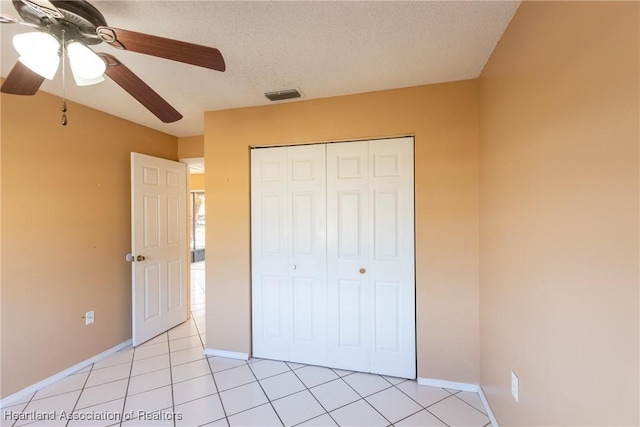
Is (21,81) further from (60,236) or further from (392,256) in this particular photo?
(392,256)

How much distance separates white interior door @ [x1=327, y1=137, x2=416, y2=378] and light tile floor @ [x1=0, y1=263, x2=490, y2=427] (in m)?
0.23

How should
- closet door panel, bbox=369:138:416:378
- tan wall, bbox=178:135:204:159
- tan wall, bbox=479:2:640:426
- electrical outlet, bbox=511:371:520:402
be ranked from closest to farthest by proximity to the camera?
tan wall, bbox=479:2:640:426 → electrical outlet, bbox=511:371:520:402 → closet door panel, bbox=369:138:416:378 → tan wall, bbox=178:135:204:159

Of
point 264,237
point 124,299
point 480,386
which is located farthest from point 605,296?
point 124,299

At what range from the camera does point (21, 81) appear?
1.39 metres

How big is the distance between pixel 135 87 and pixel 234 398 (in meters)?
2.11

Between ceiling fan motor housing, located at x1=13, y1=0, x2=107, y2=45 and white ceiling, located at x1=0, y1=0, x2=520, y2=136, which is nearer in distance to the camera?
ceiling fan motor housing, located at x1=13, y1=0, x2=107, y2=45

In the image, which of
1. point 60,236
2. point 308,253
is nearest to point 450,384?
point 308,253

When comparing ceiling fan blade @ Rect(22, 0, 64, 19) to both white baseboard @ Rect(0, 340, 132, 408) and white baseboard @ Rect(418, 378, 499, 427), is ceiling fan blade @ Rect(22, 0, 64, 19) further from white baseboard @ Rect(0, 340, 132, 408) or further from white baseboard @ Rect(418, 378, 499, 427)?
white baseboard @ Rect(418, 378, 499, 427)

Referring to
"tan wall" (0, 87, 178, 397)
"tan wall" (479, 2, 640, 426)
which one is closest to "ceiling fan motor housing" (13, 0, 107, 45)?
"tan wall" (0, 87, 178, 397)

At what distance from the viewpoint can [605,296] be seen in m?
0.84

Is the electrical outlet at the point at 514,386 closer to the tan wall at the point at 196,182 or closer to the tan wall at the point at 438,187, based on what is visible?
the tan wall at the point at 438,187

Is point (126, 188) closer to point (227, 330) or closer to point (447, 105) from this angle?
point (227, 330)

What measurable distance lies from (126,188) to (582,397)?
3.70m

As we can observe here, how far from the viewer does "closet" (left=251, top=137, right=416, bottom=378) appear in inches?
91.3
